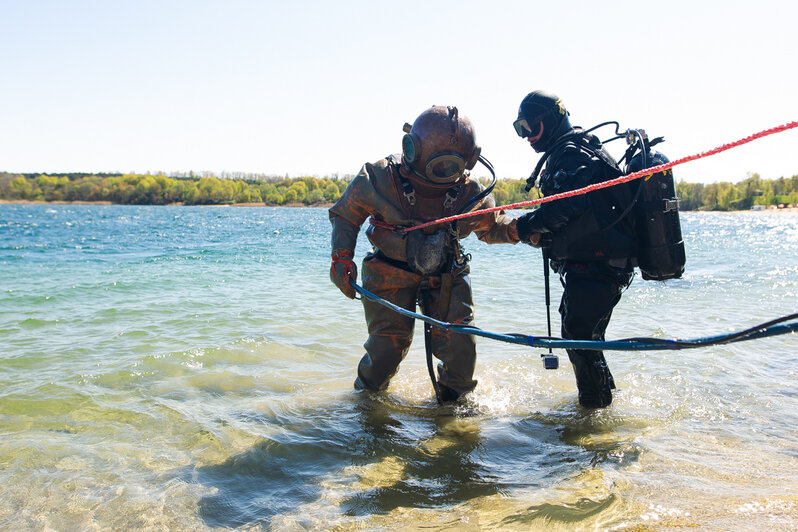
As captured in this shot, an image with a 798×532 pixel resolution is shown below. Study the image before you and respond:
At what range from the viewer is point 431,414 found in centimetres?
438

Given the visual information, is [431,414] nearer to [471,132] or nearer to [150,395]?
[471,132]

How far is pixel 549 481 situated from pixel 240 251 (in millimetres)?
20203

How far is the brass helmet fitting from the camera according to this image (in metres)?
3.79

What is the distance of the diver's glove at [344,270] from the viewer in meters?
4.03

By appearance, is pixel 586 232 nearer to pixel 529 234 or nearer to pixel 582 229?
pixel 582 229

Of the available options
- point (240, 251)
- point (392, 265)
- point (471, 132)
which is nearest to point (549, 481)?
point (392, 265)

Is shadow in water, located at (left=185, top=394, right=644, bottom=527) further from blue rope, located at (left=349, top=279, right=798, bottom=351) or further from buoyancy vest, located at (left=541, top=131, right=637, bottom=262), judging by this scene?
buoyancy vest, located at (left=541, top=131, right=637, bottom=262)

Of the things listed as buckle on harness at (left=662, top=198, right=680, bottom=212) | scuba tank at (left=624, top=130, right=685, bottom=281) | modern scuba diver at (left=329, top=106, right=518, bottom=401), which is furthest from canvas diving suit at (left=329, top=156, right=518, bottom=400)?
buckle on harness at (left=662, top=198, right=680, bottom=212)

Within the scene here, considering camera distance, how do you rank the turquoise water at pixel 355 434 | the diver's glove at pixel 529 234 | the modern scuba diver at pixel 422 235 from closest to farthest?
1. the turquoise water at pixel 355 434
2. the modern scuba diver at pixel 422 235
3. the diver's glove at pixel 529 234

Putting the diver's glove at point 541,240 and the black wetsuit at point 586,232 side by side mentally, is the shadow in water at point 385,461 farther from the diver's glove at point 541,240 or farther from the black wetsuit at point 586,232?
the diver's glove at point 541,240

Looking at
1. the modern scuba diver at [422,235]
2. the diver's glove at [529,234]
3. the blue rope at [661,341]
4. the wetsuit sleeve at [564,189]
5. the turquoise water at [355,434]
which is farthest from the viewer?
the diver's glove at [529,234]

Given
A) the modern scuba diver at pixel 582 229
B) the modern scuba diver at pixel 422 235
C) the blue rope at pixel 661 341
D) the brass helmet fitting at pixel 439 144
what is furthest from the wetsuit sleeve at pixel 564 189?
the blue rope at pixel 661 341

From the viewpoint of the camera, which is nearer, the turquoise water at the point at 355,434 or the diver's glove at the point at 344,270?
the turquoise water at the point at 355,434

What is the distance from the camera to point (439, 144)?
3801 millimetres
